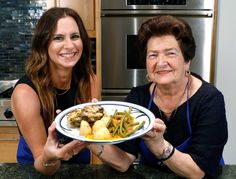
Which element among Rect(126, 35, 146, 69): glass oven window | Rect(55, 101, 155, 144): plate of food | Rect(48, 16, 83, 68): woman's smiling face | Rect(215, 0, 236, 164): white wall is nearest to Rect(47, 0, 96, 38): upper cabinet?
Rect(126, 35, 146, 69): glass oven window

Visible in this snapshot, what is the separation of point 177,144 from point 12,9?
2.05 metres

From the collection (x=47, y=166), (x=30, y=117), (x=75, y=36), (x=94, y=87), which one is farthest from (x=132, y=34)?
(x=47, y=166)

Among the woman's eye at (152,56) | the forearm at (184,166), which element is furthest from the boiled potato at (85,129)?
the woman's eye at (152,56)

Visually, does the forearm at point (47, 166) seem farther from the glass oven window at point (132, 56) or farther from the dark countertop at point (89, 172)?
the glass oven window at point (132, 56)

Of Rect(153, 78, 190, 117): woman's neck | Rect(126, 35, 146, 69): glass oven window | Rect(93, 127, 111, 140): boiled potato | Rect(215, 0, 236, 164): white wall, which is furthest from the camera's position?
Rect(126, 35, 146, 69): glass oven window

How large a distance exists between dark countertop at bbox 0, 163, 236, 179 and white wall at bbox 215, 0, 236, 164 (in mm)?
1325

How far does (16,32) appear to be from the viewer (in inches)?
109

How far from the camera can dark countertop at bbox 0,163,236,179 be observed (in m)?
1.11

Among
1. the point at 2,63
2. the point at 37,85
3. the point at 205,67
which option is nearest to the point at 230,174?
the point at 37,85

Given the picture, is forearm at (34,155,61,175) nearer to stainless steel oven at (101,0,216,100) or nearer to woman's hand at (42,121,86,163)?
woman's hand at (42,121,86,163)

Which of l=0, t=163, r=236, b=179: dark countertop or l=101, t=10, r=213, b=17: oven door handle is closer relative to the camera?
l=0, t=163, r=236, b=179: dark countertop

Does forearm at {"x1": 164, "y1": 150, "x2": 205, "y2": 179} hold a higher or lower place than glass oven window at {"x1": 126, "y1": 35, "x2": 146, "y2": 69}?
lower

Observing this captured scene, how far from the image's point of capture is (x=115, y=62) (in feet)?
8.25

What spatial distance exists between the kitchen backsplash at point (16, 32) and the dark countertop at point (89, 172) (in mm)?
1631
